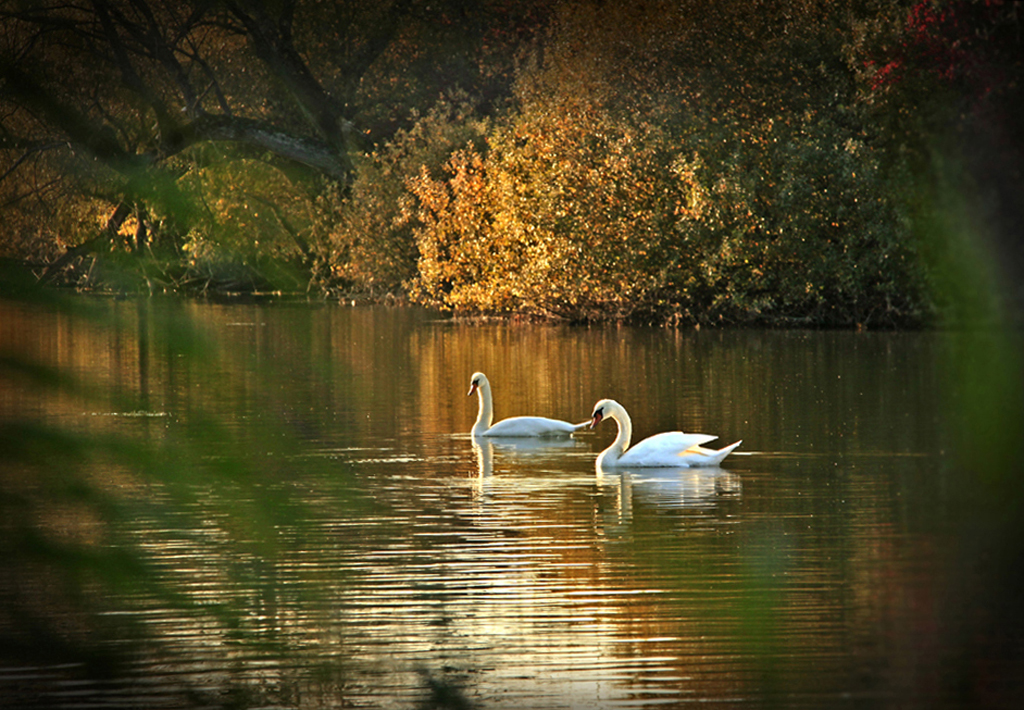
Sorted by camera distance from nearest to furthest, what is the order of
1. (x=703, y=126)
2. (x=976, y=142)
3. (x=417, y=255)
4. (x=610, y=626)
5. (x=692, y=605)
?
(x=610, y=626) → (x=692, y=605) → (x=976, y=142) → (x=703, y=126) → (x=417, y=255)

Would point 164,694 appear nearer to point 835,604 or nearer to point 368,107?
point 835,604

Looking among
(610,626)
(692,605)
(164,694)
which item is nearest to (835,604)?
(692,605)

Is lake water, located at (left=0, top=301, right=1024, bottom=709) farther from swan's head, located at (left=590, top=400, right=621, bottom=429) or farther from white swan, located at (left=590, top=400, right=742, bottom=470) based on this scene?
swan's head, located at (left=590, top=400, right=621, bottom=429)

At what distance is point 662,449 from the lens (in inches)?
489

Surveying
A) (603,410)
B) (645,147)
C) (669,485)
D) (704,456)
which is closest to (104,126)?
(669,485)

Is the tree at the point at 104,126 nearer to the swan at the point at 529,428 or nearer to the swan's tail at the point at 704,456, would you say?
the swan's tail at the point at 704,456

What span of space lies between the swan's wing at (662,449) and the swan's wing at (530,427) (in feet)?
7.47

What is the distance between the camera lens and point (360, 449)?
13.6 m

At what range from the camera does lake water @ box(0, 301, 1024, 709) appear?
1164 mm

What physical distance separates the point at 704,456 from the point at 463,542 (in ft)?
13.7

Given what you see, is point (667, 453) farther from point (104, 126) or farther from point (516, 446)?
point (104, 126)

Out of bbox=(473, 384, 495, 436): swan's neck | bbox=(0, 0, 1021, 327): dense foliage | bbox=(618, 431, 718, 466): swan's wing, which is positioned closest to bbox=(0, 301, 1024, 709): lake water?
bbox=(618, 431, 718, 466): swan's wing

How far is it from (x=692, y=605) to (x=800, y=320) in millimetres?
25686

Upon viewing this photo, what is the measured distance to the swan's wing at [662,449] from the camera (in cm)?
1242
